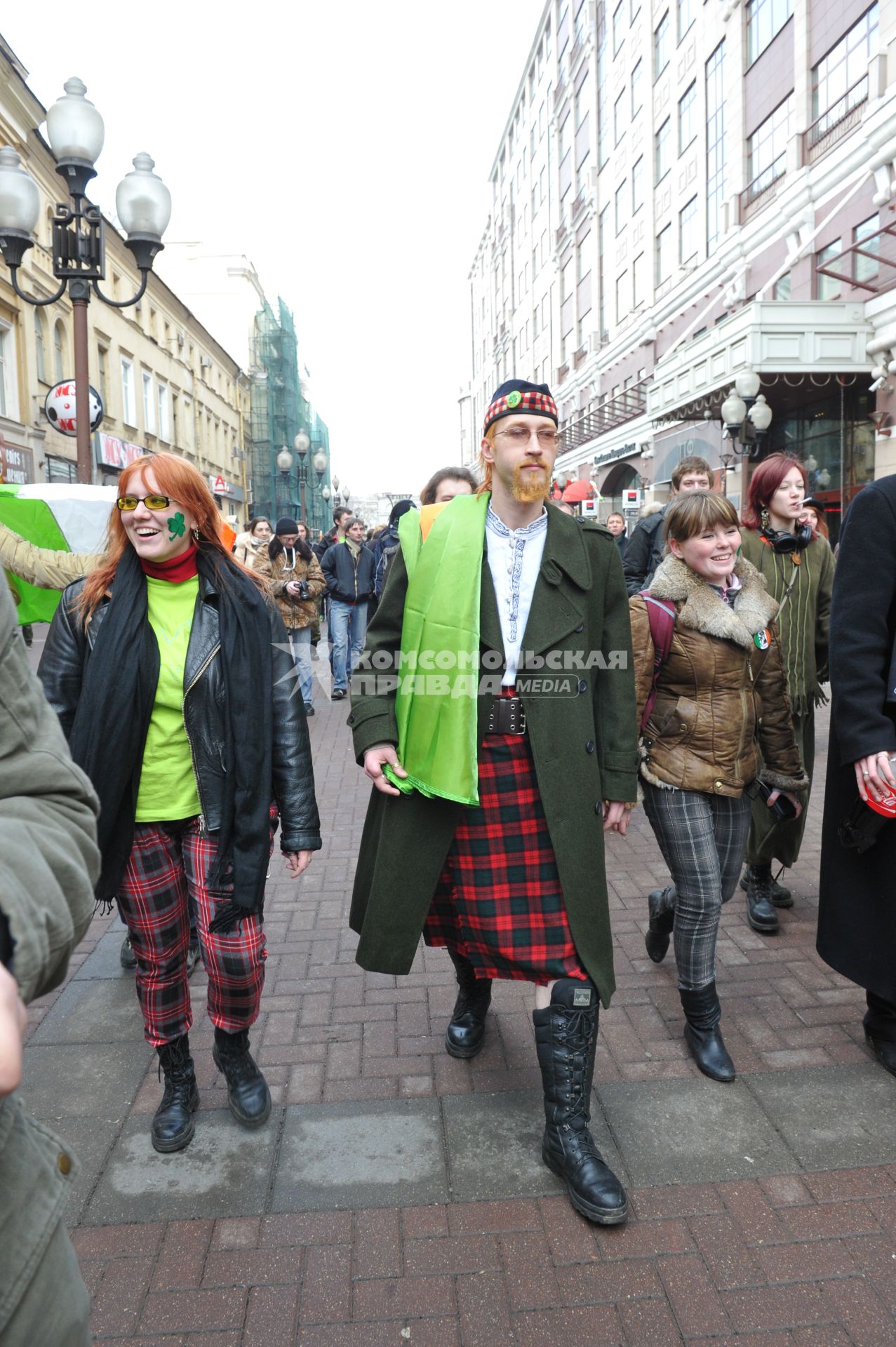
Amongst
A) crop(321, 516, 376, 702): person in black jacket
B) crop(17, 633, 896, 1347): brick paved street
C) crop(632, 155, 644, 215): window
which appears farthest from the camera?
crop(632, 155, 644, 215): window

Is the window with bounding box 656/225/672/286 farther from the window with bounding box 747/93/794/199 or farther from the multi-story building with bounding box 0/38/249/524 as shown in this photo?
the multi-story building with bounding box 0/38/249/524

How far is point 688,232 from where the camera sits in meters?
28.2

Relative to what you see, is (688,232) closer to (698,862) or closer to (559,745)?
(698,862)

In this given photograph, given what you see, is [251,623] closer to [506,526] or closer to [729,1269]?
[506,526]

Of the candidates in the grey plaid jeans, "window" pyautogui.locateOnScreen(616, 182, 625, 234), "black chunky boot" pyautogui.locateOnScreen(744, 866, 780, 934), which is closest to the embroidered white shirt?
the grey plaid jeans

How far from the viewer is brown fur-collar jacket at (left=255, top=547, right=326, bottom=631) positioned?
A: 9.28 meters

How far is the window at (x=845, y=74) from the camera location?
17531 millimetres

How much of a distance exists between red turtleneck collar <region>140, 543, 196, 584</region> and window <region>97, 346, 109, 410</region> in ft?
102

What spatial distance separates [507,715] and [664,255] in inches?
1267

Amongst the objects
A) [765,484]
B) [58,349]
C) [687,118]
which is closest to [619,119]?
[687,118]

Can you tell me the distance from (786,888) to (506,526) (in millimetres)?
2922

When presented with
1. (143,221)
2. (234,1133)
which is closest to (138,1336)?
(234,1133)

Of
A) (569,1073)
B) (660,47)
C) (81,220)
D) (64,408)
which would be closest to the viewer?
(569,1073)

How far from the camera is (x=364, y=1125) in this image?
2.86 metres
